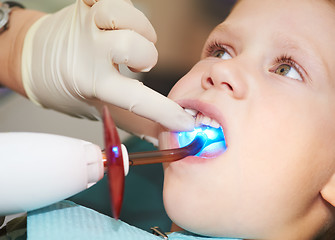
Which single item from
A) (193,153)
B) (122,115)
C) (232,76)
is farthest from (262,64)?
(122,115)

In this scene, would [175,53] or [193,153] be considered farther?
[175,53]

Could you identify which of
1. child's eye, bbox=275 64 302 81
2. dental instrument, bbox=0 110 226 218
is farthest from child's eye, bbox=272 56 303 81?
dental instrument, bbox=0 110 226 218

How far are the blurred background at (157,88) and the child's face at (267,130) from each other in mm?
408

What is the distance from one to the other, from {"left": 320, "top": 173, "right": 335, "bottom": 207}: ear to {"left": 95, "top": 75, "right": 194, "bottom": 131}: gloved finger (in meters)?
0.32

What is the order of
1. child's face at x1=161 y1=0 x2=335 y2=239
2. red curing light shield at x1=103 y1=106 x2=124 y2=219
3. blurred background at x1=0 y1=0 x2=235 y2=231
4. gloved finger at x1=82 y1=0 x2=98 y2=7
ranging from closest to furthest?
red curing light shield at x1=103 y1=106 x2=124 y2=219
child's face at x1=161 y1=0 x2=335 y2=239
gloved finger at x1=82 y1=0 x2=98 y2=7
blurred background at x1=0 y1=0 x2=235 y2=231

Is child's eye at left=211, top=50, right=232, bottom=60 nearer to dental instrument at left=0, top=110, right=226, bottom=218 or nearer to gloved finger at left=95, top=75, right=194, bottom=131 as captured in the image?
gloved finger at left=95, top=75, right=194, bottom=131

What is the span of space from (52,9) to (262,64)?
1.13 metres

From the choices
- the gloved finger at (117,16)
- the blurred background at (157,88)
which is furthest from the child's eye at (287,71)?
the blurred background at (157,88)

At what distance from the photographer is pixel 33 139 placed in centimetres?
62

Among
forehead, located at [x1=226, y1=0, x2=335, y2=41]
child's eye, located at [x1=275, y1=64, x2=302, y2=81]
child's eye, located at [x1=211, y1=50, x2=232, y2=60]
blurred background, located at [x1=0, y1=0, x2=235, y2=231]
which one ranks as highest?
forehead, located at [x1=226, y1=0, x2=335, y2=41]

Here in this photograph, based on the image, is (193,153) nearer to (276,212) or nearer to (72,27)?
(276,212)

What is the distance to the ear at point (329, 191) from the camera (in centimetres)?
Result: 80

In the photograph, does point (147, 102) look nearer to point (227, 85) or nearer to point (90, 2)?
point (227, 85)

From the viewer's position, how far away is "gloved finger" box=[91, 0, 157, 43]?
2.64 feet
